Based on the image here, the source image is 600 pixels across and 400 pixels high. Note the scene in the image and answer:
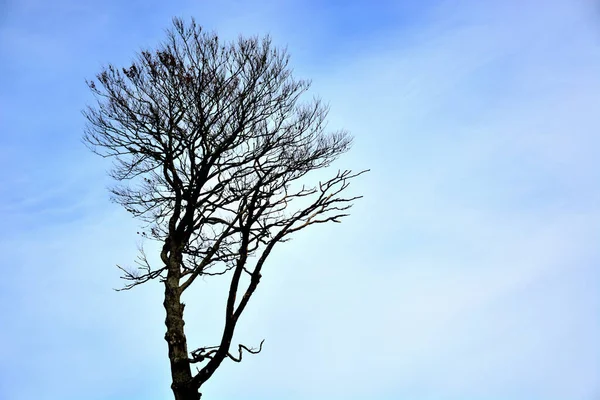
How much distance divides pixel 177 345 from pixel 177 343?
27 mm

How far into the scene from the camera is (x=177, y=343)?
823cm

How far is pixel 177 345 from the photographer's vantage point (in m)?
8.23

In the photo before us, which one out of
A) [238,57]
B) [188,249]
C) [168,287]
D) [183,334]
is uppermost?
[238,57]

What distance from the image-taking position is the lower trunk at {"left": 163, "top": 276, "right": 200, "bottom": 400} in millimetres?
7952

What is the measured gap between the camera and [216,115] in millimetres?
8617

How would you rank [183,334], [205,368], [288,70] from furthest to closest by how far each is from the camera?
[288,70]
[183,334]
[205,368]

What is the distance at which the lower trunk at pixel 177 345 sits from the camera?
26.1ft

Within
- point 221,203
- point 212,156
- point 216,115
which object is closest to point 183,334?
point 221,203

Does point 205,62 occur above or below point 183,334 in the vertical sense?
above

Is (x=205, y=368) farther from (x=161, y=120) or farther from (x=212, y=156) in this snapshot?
(x=161, y=120)

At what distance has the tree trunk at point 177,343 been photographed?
7.96 metres

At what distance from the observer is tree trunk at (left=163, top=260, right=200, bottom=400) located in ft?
26.1

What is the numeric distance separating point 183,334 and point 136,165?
2.71m

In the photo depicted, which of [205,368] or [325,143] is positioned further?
[325,143]
